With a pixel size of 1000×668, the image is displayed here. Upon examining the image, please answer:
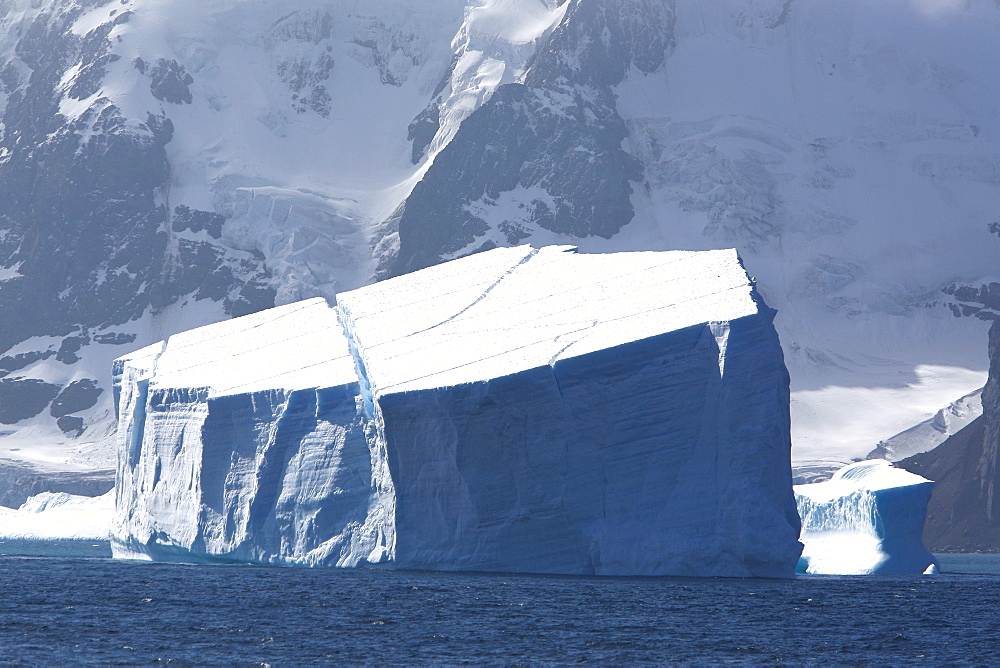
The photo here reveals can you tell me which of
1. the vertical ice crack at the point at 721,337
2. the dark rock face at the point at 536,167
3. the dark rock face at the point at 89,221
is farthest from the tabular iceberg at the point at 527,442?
the dark rock face at the point at 536,167

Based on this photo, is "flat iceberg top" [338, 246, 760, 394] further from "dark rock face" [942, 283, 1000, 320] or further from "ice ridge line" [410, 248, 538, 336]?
"dark rock face" [942, 283, 1000, 320]

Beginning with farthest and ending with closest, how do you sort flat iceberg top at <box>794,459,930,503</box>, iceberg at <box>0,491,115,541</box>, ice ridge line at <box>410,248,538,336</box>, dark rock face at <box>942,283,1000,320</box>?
dark rock face at <box>942,283,1000,320</box>
iceberg at <box>0,491,115,541</box>
flat iceberg top at <box>794,459,930,503</box>
ice ridge line at <box>410,248,538,336</box>

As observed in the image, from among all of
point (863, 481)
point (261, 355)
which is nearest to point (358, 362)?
point (261, 355)

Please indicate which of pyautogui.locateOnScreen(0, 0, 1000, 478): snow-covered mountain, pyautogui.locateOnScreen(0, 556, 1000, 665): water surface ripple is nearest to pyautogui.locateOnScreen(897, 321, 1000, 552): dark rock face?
pyautogui.locateOnScreen(0, 0, 1000, 478): snow-covered mountain

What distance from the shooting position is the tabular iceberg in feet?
114

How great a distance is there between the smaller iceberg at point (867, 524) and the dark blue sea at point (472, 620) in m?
4.29

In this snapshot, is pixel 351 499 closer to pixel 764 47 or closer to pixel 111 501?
pixel 111 501

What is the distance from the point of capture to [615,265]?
140 feet

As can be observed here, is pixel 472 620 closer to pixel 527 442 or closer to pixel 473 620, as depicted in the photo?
pixel 473 620

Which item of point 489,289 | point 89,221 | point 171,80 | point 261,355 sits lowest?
point 261,355

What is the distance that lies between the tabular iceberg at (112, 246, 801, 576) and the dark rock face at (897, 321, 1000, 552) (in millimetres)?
43684

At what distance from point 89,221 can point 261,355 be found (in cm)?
9500

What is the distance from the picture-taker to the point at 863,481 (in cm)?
4612

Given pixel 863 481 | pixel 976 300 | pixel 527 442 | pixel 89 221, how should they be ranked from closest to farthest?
pixel 527 442 < pixel 863 481 < pixel 976 300 < pixel 89 221
